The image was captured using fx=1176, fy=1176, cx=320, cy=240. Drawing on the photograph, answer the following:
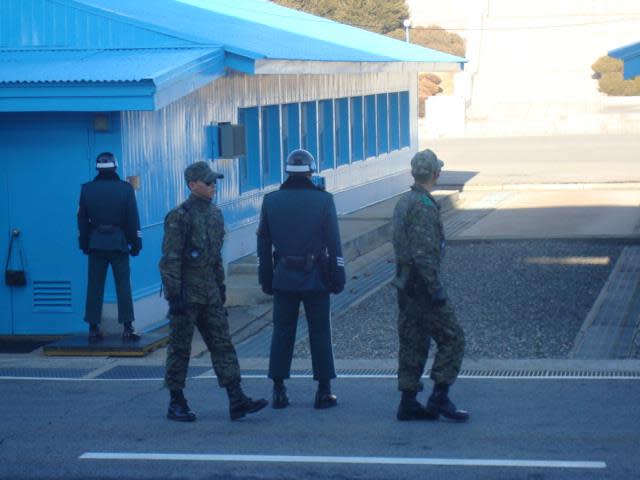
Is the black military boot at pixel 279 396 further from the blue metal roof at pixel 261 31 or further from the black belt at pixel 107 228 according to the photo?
the blue metal roof at pixel 261 31

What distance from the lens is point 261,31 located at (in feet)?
57.9

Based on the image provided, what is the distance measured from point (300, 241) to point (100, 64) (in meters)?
4.57

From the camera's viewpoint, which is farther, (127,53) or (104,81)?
(127,53)

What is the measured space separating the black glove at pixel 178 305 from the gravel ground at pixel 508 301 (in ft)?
10.3

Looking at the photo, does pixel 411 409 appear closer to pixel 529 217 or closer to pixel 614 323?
pixel 614 323

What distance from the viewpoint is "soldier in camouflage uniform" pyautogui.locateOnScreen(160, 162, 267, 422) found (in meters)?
8.02

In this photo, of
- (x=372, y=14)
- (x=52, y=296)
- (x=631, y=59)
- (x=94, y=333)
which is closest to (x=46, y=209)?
(x=52, y=296)

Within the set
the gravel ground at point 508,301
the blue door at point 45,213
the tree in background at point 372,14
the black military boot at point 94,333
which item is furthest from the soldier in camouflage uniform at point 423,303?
the tree in background at point 372,14

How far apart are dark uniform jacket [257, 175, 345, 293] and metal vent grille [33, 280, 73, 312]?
4.34m

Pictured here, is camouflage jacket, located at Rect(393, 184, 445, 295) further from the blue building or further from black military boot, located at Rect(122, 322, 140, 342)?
black military boot, located at Rect(122, 322, 140, 342)

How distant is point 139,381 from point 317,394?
2019 mm

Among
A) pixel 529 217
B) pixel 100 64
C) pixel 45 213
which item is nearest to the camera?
pixel 100 64

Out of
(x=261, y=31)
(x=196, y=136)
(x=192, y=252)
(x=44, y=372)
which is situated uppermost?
(x=261, y=31)

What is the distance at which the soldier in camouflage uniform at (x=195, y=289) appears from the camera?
8.02 metres
